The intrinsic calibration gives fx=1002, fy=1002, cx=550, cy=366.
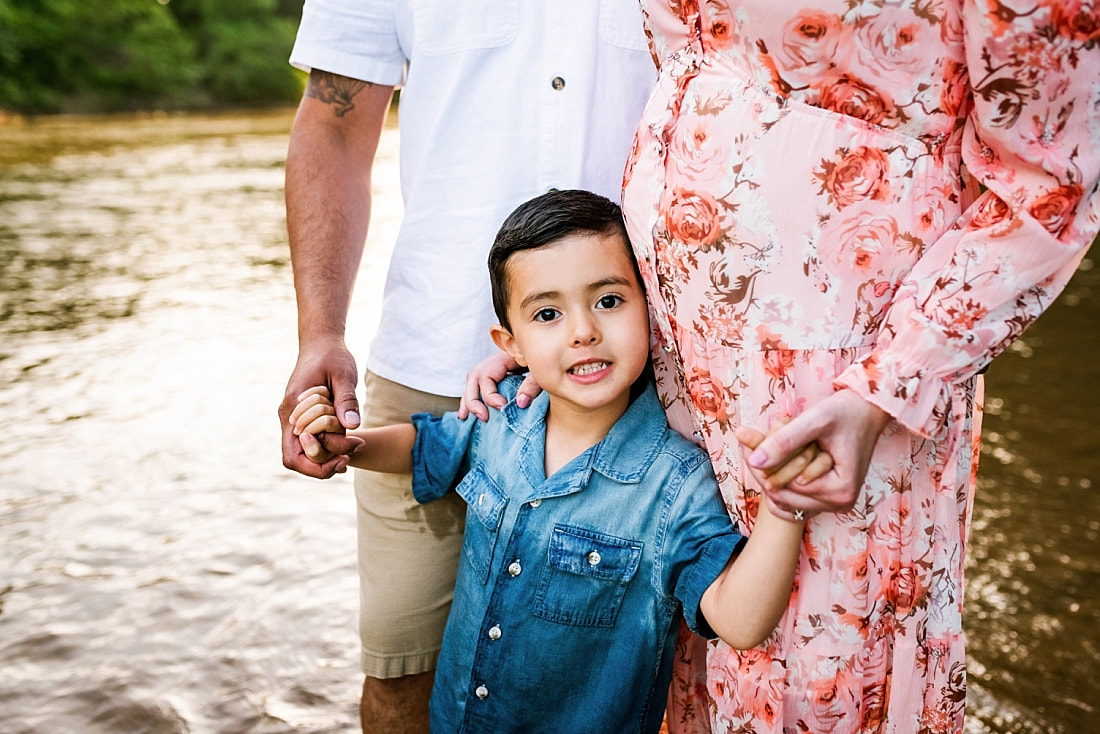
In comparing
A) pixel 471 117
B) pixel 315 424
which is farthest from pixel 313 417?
pixel 471 117

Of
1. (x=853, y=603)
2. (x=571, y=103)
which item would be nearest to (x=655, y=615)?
(x=853, y=603)

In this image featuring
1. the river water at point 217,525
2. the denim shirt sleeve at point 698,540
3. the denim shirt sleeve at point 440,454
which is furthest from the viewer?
the river water at point 217,525

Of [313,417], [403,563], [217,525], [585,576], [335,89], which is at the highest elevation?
[335,89]

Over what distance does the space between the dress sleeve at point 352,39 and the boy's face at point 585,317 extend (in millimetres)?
568

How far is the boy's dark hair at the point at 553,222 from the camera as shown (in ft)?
4.92

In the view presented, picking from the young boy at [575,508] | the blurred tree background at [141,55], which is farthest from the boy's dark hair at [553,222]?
the blurred tree background at [141,55]

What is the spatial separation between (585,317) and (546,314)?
8cm

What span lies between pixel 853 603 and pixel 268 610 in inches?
89.6

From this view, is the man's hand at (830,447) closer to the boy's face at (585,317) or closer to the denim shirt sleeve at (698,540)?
the denim shirt sleeve at (698,540)

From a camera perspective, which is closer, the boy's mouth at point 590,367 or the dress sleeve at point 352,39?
the boy's mouth at point 590,367

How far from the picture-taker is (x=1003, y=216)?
108 centimetres

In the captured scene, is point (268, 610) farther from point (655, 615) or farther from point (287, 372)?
point (287, 372)

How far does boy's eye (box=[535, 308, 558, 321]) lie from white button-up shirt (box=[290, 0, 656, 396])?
0.85 ft

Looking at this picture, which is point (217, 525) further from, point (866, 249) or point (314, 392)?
point (866, 249)
